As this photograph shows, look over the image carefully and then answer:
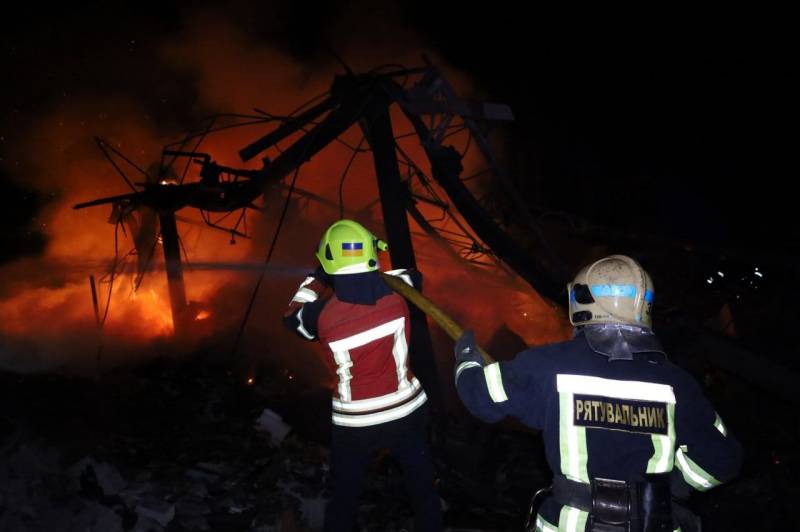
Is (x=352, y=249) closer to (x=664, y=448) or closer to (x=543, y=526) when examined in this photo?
(x=543, y=526)

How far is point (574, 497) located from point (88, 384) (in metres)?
7.12

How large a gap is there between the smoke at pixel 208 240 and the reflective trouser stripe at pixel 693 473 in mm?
6985

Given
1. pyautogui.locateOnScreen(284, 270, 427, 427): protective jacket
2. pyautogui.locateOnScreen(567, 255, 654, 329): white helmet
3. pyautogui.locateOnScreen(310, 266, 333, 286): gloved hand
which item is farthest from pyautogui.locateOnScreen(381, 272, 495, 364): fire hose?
pyautogui.locateOnScreen(567, 255, 654, 329): white helmet

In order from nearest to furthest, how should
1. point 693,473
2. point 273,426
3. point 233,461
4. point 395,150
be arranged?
point 693,473 → point 233,461 → point 395,150 → point 273,426

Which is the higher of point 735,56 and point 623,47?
point 623,47

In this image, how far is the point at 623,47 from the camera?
42.0 feet

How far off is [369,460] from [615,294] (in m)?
2.16

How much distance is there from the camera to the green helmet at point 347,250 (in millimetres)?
3617

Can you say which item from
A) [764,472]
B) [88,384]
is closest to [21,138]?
[88,384]

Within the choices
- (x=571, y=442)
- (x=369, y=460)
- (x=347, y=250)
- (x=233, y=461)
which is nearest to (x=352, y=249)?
(x=347, y=250)

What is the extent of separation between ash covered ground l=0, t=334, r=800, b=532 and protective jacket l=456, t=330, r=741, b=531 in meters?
1.51

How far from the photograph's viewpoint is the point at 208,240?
13.4 metres

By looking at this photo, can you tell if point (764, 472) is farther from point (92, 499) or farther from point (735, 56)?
point (735, 56)

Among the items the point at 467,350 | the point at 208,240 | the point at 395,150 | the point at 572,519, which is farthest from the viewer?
the point at 208,240
